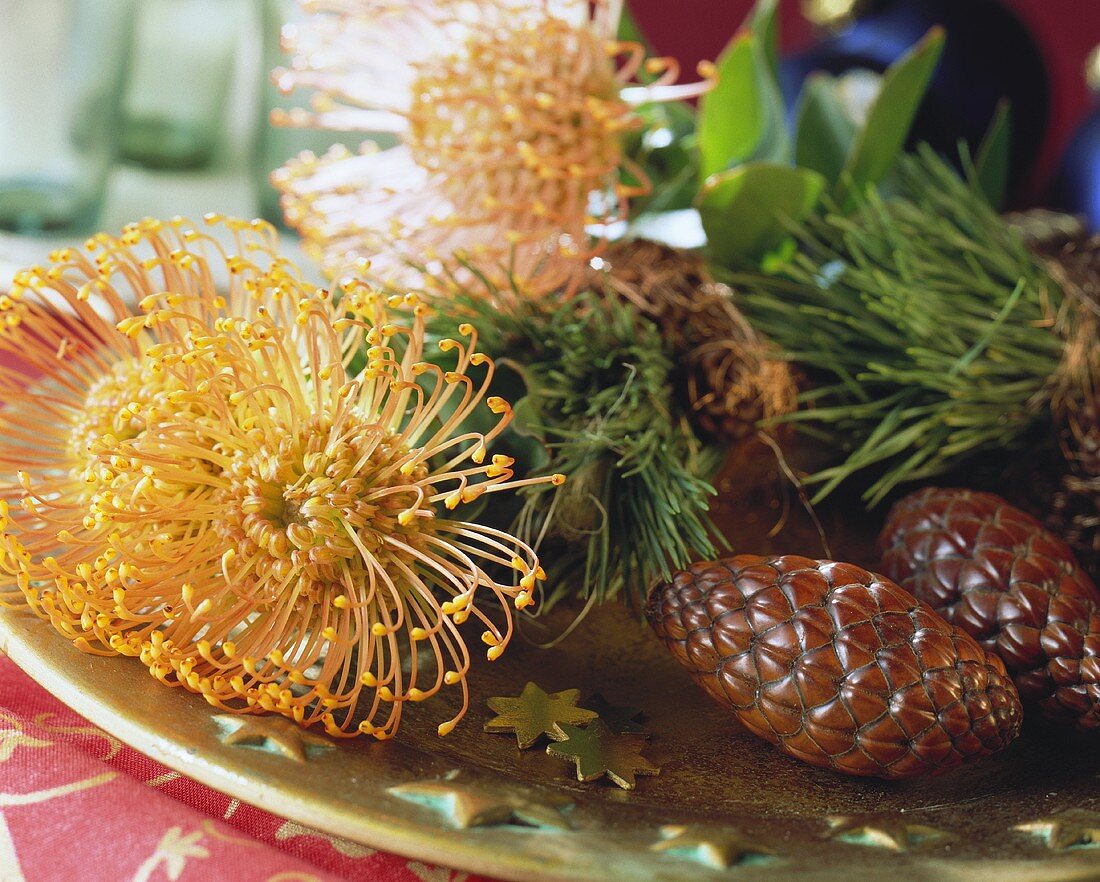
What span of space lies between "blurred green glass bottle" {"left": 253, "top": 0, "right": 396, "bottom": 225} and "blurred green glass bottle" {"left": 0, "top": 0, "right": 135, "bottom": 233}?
10 centimetres

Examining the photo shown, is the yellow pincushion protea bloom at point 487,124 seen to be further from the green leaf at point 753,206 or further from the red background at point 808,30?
the red background at point 808,30

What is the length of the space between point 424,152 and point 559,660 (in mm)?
221

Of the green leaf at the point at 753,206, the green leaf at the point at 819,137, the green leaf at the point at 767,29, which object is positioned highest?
the green leaf at the point at 767,29

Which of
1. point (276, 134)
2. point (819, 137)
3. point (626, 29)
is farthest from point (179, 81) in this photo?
point (819, 137)

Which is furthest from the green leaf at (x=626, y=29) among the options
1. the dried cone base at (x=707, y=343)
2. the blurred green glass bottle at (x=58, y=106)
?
the blurred green glass bottle at (x=58, y=106)

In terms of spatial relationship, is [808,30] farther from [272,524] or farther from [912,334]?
[272,524]

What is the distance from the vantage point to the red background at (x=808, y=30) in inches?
39.3

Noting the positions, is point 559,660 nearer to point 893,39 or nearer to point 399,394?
point 399,394

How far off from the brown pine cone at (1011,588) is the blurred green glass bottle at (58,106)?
486 mm

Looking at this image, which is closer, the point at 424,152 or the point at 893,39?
the point at 424,152

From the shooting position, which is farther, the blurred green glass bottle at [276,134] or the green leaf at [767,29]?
the blurred green glass bottle at [276,134]

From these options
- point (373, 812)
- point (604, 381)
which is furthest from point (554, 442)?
point (373, 812)

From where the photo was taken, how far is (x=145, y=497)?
0.92 ft

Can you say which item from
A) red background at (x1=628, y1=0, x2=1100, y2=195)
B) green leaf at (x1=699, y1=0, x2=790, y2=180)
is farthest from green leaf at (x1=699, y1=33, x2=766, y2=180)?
red background at (x1=628, y1=0, x2=1100, y2=195)
